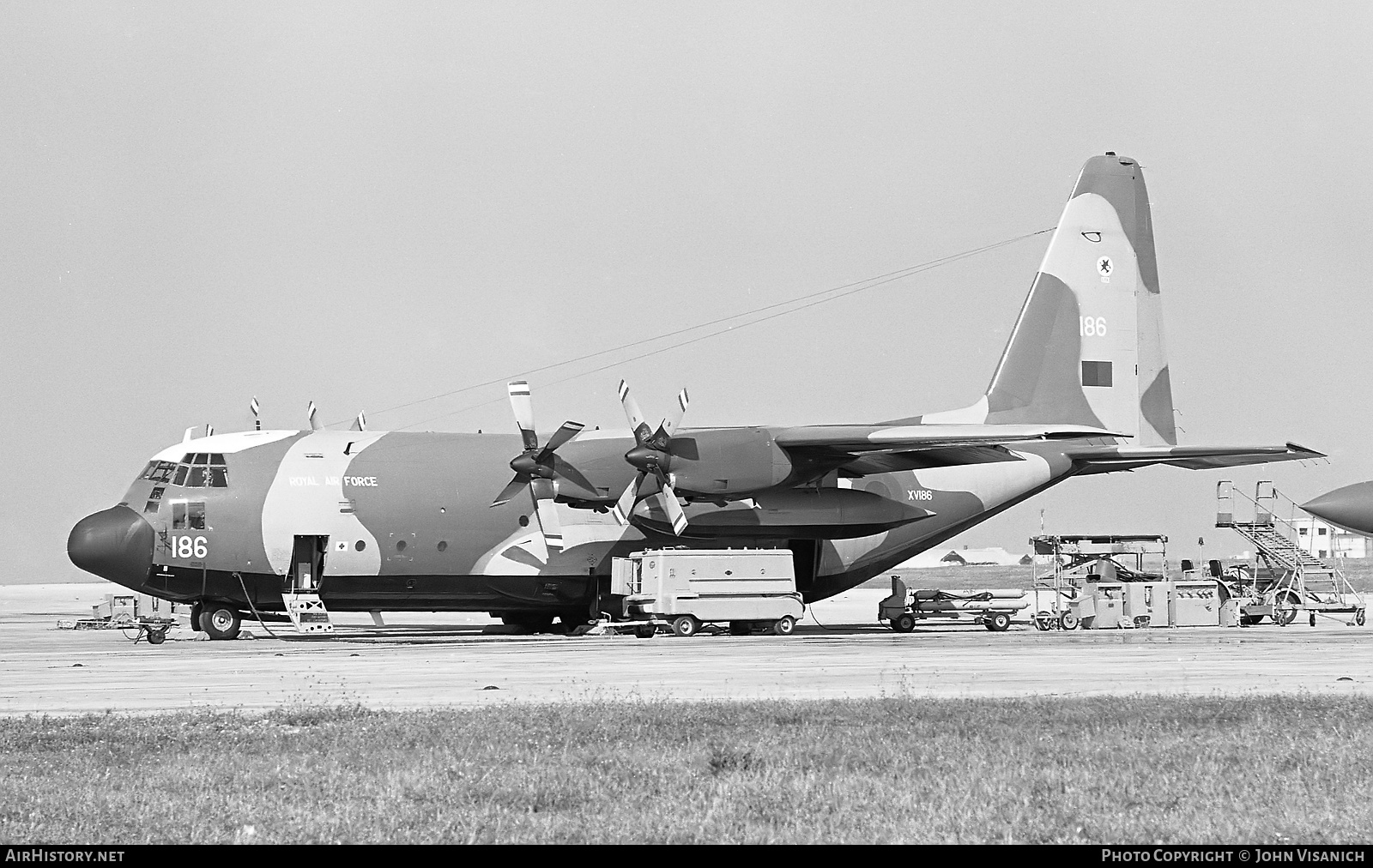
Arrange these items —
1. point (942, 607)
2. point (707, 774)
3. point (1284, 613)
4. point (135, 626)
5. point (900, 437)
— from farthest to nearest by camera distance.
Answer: point (1284, 613) < point (942, 607) < point (135, 626) < point (900, 437) < point (707, 774)

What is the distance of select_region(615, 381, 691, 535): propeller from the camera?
28.3 metres

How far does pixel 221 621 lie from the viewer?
29.4 metres

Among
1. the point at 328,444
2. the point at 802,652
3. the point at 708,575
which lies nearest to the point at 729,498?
the point at 708,575

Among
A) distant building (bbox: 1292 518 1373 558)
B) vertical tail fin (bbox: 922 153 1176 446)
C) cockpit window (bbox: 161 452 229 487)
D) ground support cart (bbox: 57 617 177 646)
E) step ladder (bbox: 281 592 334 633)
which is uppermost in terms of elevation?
vertical tail fin (bbox: 922 153 1176 446)

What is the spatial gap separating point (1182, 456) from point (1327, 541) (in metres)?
61.8

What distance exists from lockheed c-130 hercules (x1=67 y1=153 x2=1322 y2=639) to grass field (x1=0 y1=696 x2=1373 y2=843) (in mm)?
14287

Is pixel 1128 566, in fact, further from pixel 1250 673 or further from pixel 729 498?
pixel 1250 673

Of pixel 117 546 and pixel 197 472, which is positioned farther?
pixel 197 472

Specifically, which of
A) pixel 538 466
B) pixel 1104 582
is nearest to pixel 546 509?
pixel 538 466

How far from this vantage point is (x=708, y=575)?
2970cm

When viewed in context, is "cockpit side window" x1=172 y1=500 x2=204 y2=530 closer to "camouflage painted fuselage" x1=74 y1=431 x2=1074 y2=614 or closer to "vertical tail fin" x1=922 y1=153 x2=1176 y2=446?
"camouflage painted fuselage" x1=74 y1=431 x2=1074 y2=614

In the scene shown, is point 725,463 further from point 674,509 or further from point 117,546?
point 117,546

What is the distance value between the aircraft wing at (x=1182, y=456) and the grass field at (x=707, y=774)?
17849 mm

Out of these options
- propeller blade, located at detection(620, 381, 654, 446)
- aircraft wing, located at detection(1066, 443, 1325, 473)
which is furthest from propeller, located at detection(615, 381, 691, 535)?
aircraft wing, located at detection(1066, 443, 1325, 473)
